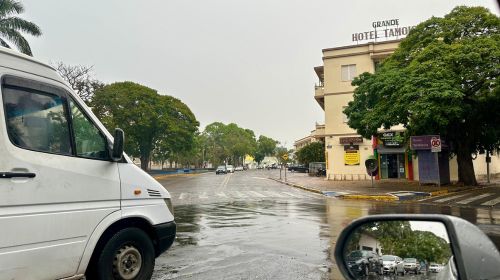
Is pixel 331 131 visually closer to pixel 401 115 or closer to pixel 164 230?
pixel 401 115

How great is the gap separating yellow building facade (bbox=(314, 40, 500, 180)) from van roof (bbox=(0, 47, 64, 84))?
32450 mm

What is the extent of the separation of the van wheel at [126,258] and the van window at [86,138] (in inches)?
39.1

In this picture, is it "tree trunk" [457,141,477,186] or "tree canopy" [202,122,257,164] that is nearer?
"tree trunk" [457,141,477,186]

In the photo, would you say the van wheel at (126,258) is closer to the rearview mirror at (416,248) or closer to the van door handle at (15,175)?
the van door handle at (15,175)

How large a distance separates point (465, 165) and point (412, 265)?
85.0ft

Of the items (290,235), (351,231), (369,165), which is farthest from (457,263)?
(369,165)

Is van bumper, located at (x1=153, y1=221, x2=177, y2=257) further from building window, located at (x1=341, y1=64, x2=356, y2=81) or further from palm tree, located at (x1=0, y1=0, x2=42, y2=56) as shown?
building window, located at (x1=341, y1=64, x2=356, y2=81)

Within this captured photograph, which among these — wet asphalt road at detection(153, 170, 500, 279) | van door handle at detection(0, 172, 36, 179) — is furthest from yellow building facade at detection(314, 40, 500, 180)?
van door handle at detection(0, 172, 36, 179)

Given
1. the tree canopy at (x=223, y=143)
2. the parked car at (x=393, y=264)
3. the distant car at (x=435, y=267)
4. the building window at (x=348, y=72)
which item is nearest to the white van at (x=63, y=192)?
the parked car at (x=393, y=264)

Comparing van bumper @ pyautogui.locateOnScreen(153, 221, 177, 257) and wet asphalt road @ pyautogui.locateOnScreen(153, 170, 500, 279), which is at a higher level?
van bumper @ pyautogui.locateOnScreen(153, 221, 177, 257)

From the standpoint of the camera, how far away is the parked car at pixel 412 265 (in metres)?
1.86

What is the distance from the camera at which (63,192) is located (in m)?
4.23

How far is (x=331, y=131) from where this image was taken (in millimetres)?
36375

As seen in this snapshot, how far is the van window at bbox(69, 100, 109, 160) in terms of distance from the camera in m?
4.65
